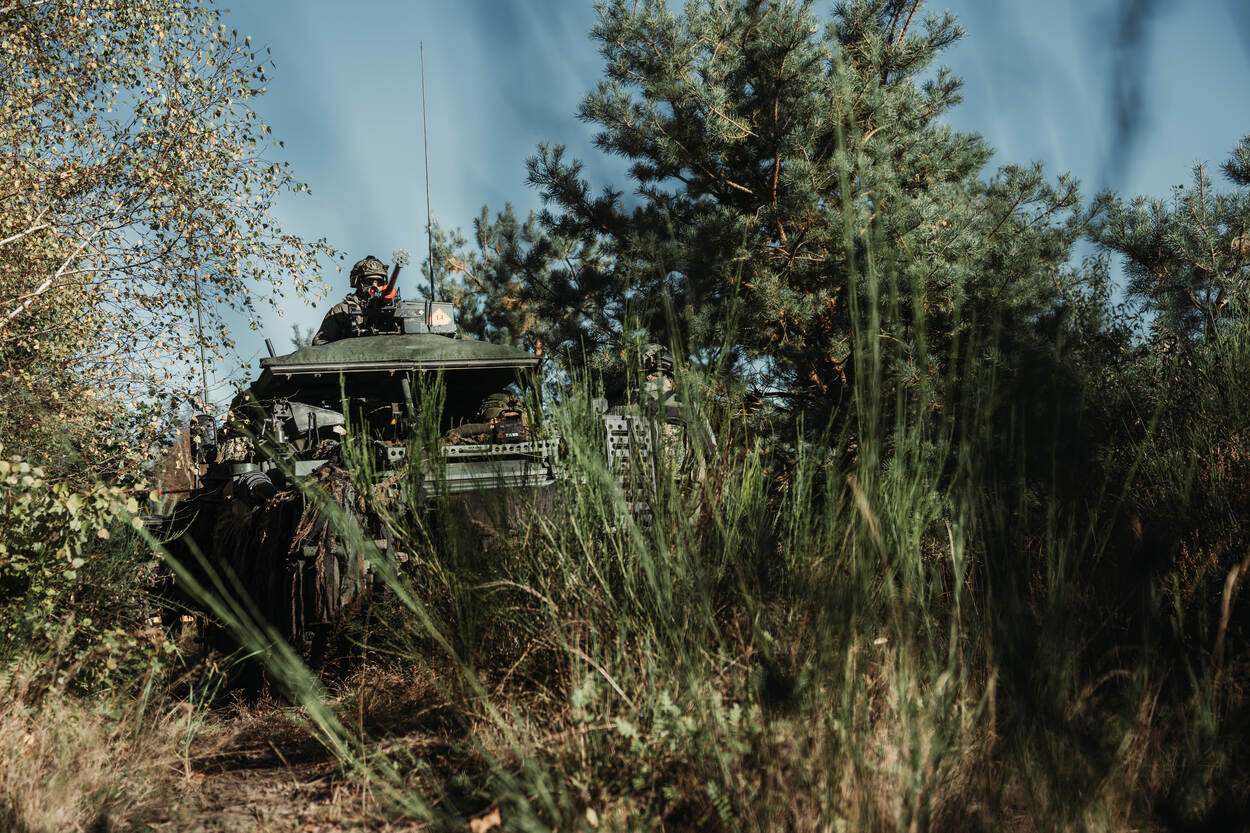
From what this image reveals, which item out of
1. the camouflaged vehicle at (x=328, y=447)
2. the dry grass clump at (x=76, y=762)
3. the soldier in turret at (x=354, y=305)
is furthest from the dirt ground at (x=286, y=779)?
the soldier in turret at (x=354, y=305)

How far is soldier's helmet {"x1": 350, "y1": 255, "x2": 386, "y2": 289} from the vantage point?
9.14m

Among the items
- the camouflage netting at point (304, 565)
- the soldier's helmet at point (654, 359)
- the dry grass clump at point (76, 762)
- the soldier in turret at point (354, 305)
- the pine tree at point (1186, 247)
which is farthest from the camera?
the soldier in turret at point (354, 305)

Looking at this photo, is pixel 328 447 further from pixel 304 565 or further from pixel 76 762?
pixel 76 762

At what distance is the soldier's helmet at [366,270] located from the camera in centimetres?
914

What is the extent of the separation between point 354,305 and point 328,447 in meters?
3.02

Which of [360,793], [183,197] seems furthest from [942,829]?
[183,197]

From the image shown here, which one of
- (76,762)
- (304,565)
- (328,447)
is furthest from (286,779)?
(328,447)

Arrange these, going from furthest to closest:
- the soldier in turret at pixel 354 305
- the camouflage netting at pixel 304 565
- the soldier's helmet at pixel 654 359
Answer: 1. the soldier in turret at pixel 354 305
2. the camouflage netting at pixel 304 565
3. the soldier's helmet at pixel 654 359

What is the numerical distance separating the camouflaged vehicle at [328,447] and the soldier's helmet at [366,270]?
3.11ft

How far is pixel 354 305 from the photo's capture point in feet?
29.5

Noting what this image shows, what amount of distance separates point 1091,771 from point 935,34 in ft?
24.9

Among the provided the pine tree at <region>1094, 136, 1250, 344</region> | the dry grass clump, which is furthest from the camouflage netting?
the pine tree at <region>1094, 136, 1250, 344</region>

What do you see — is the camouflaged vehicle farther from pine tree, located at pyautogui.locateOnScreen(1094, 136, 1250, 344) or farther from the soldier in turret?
pine tree, located at pyautogui.locateOnScreen(1094, 136, 1250, 344)

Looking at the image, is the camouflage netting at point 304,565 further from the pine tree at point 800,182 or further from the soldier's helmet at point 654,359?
the pine tree at point 800,182
